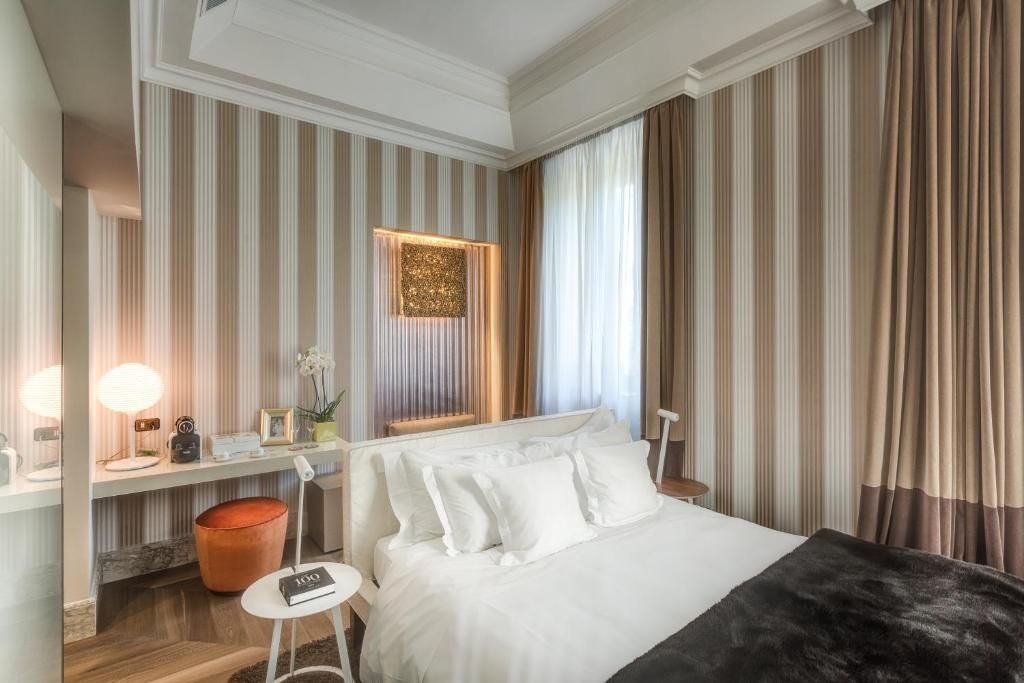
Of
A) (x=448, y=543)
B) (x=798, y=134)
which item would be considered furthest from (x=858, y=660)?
(x=798, y=134)

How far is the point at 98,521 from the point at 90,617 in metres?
0.71

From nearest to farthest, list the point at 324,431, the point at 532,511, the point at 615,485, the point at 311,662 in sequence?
the point at 532,511 < the point at 311,662 < the point at 615,485 < the point at 324,431

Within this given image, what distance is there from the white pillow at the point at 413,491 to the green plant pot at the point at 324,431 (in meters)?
1.22

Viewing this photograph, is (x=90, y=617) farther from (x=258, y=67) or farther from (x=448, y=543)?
(x=258, y=67)

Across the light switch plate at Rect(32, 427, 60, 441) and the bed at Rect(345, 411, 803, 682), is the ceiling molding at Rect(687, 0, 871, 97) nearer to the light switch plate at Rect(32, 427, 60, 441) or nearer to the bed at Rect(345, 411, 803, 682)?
the bed at Rect(345, 411, 803, 682)

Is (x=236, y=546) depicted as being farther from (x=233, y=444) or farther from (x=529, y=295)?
(x=529, y=295)

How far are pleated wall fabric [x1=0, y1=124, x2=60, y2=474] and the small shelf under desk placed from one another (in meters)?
1.52

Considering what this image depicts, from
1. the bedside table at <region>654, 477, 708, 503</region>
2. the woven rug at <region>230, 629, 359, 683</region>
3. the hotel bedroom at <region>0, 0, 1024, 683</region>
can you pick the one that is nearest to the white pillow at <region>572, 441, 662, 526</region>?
the hotel bedroom at <region>0, 0, 1024, 683</region>

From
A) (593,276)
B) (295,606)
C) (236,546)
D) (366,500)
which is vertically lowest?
(236,546)

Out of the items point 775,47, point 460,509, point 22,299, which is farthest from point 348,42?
point 22,299

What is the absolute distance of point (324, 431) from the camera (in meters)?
3.34

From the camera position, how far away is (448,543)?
81.3 inches

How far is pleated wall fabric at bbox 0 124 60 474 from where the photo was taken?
1.95ft

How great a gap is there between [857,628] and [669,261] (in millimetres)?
2097
